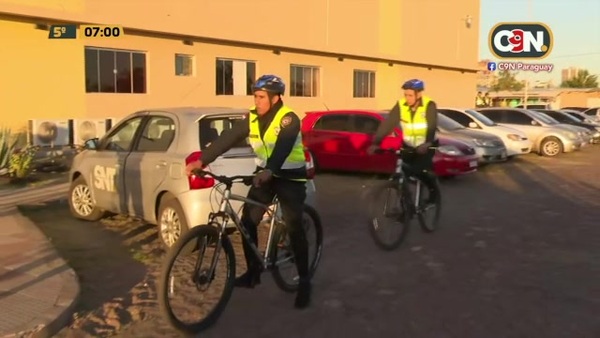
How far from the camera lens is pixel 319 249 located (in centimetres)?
597

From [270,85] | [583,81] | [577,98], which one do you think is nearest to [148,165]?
[270,85]

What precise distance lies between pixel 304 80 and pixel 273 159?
1938cm

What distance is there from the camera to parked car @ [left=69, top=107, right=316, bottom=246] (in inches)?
274

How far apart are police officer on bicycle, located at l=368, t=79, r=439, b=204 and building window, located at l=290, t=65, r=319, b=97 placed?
15485 millimetres

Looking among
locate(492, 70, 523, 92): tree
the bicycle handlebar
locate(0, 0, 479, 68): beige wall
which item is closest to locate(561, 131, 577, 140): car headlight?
locate(0, 0, 479, 68): beige wall

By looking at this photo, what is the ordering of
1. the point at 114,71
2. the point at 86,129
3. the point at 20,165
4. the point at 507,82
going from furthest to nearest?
the point at 507,82 < the point at 114,71 < the point at 86,129 < the point at 20,165

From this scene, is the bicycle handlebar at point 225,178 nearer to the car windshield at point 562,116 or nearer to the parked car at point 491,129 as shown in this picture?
the parked car at point 491,129

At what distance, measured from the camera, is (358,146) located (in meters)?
13.8

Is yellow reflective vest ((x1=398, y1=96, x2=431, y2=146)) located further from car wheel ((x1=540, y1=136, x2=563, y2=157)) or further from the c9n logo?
the c9n logo

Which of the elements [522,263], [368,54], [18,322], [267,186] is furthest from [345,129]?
[368,54]

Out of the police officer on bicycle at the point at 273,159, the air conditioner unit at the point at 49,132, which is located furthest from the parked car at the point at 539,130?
the police officer on bicycle at the point at 273,159

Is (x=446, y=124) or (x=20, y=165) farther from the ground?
(x=446, y=124)

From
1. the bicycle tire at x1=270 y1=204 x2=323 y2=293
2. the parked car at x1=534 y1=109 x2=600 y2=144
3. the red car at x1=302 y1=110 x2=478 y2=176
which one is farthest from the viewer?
the parked car at x1=534 y1=109 x2=600 y2=144

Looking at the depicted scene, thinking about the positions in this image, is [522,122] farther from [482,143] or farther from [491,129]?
[482,143]
